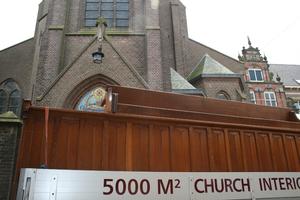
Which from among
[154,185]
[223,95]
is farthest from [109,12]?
[154,185]

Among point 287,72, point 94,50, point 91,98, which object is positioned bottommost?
point 91,98

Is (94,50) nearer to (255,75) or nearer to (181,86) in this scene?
(181,86)

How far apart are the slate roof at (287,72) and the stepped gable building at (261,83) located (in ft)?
19.6

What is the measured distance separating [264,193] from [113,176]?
2673 millimetres

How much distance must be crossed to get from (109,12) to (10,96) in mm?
9067

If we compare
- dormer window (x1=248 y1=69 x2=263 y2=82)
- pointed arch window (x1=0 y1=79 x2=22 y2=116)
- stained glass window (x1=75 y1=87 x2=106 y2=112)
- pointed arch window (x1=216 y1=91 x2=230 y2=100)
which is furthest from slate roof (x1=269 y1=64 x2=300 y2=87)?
pointed arch window (x1=0 y1=79 x2=22 y2=116)

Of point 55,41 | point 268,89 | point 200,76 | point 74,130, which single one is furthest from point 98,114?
point 268,89

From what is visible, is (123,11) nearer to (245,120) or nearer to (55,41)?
(55,41)

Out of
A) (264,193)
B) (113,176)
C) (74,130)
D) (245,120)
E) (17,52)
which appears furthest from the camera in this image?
(17,52)

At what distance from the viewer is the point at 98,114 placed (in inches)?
156

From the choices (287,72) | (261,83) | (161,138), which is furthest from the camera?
(287,72)

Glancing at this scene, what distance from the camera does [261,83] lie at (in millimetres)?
25719

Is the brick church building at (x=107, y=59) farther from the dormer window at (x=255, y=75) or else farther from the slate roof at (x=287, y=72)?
the slate roof at (x=287, y=72)

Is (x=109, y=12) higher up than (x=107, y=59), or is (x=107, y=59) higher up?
(x=109, y=12)
